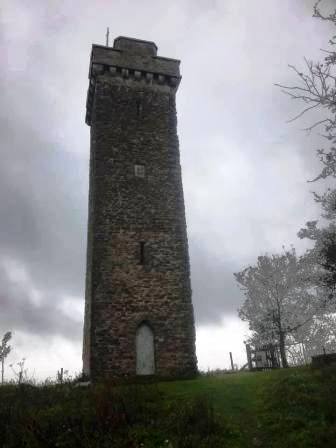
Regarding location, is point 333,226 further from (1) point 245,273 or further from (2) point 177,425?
(2) point 177,425

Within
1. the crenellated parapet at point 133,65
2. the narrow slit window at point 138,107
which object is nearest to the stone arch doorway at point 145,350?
the narrow slit window at point 138,107

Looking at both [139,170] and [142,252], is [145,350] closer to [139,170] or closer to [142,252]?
[142,252]

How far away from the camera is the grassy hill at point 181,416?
10.4m

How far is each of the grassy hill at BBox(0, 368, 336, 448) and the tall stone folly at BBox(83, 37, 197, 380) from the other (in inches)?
165

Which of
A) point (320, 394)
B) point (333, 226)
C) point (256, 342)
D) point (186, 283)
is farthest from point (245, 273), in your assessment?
point (320, 394)

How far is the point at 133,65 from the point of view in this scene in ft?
80.3

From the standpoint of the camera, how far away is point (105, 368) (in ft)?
60.5

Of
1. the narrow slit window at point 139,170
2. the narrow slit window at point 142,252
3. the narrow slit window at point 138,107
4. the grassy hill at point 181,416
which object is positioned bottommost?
the grassy hill at point 181,416

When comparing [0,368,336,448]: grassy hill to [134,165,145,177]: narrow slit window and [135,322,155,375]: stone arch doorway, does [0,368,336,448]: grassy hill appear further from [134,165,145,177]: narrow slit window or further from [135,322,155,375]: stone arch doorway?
[134,165,145,177]: narrow slit window

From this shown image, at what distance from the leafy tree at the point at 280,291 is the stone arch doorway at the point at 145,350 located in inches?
632

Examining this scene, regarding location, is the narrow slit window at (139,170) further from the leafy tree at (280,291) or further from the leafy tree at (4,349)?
the leafy tree at (4,349)

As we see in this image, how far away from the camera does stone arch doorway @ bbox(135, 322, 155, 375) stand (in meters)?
19.0

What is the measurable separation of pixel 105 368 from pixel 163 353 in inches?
96.1

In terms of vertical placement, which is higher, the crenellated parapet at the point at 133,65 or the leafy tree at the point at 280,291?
the crenellated parapet at the point at 133,65
